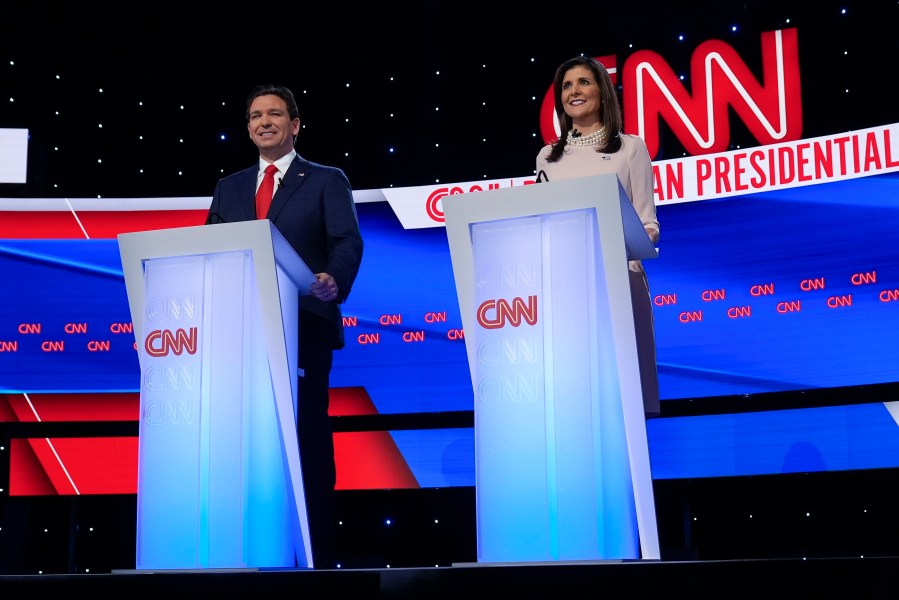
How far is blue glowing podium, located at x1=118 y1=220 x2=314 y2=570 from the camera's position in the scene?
82.4 inches

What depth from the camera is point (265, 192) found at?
281 centimetres

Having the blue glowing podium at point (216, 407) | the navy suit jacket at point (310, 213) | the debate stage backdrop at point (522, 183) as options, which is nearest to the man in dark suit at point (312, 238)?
the navy suit jacket at point (310, 213)

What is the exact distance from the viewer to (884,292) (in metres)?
4.27

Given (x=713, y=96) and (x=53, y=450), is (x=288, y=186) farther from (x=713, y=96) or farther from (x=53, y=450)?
(x=53, y=450)

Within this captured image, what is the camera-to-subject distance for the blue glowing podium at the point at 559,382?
1826 millimetres

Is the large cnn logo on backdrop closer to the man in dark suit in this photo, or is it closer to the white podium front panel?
the man in dark suit

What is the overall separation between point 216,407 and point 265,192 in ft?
2.75

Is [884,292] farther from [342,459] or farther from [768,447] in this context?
[342,459]

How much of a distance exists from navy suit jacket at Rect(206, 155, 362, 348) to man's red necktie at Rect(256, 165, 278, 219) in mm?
14

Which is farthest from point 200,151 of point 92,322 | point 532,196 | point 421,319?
point 532,196

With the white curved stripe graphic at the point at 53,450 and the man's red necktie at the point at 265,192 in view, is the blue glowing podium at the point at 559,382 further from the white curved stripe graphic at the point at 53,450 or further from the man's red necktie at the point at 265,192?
the white curved stripe graphic at the point at 53,450

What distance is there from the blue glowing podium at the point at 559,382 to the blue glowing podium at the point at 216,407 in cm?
46

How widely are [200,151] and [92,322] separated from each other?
3.16 feet

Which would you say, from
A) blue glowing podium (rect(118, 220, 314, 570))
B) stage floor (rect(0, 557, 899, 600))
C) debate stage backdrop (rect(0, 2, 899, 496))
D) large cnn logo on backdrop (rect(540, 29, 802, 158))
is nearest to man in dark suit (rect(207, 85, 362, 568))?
blue glowing podium (rect(118, 220, 314, 570))
